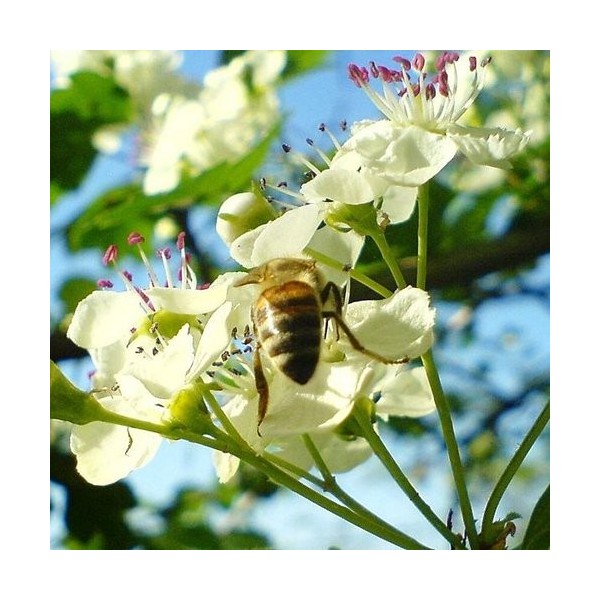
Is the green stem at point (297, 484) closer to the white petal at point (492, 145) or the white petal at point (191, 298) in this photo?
the white petal at point (191, 298)

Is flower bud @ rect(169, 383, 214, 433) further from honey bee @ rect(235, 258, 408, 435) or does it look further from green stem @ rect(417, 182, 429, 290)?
green stem @ rect(417, 182, 429, 290)

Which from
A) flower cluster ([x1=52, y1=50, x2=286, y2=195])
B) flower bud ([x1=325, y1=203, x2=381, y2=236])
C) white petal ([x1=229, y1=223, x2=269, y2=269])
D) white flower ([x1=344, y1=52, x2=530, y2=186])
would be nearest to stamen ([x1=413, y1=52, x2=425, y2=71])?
white flower ([x1=344, y1=52, x2=530, y2=186])

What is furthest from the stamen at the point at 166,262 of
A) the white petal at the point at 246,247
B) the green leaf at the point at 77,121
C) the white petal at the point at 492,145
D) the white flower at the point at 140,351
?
the green leaf at the point at 77,121

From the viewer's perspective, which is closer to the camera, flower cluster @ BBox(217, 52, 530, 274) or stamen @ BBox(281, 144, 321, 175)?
flower cluster @ BBox(217, 52, 530, 274)

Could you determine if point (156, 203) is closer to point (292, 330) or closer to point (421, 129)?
point (421, 129)
